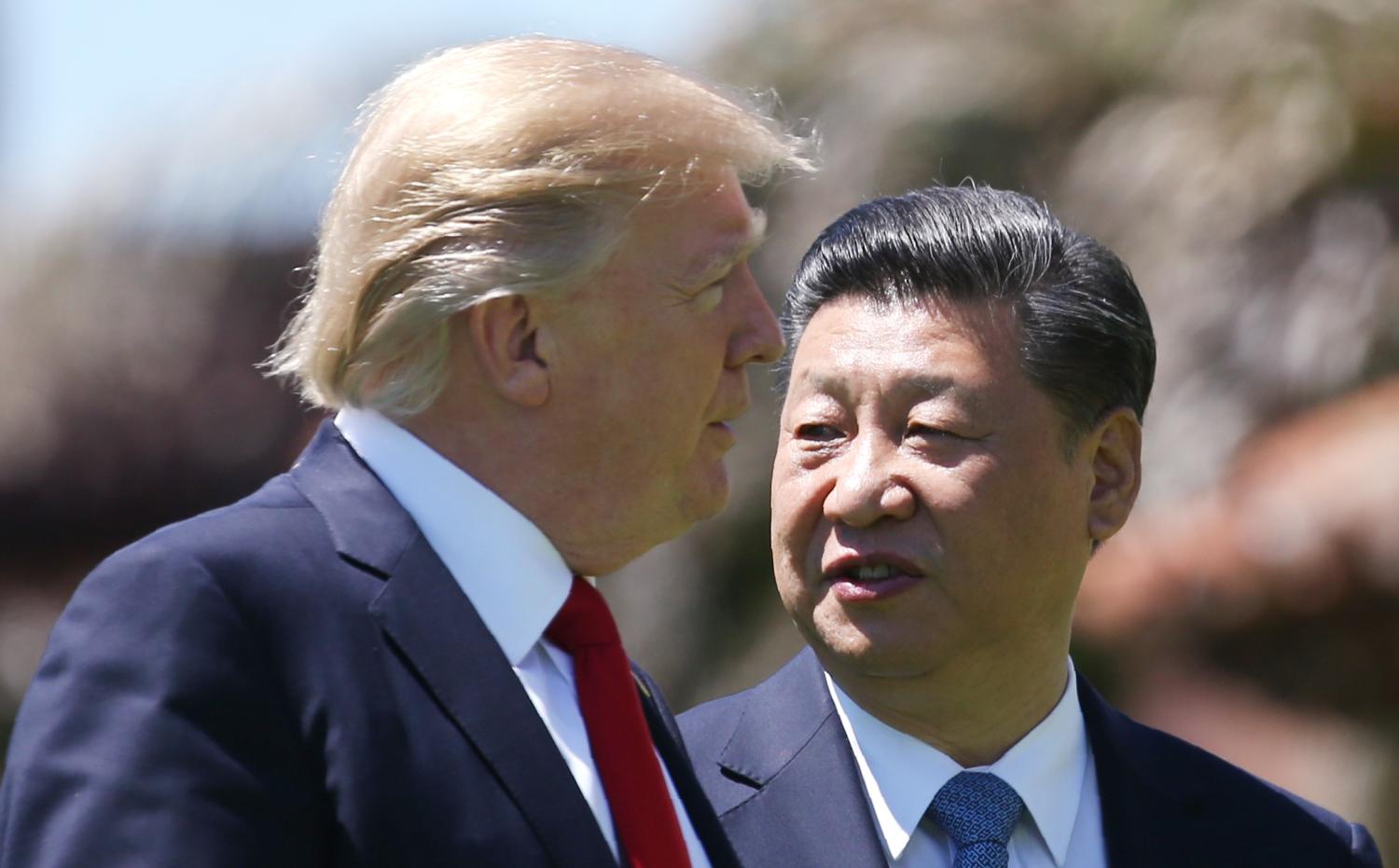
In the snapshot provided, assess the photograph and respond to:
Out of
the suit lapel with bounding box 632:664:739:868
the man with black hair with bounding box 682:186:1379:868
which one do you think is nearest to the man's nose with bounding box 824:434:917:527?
the man with black hair with bounding box 682:186:1379:868

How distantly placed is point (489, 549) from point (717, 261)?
0.44m

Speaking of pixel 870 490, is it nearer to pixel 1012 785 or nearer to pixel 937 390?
pixel 937 390

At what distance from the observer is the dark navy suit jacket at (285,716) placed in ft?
5.60

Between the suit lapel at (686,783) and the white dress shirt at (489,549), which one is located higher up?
the white dress shirt at (489,549)

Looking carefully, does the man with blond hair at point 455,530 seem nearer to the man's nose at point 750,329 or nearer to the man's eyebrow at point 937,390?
→ the man's nose at point 750,329

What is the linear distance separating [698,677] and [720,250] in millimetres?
5121

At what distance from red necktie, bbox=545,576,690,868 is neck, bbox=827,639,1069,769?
0.70 meters

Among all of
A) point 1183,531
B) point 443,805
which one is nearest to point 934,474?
point 443,805

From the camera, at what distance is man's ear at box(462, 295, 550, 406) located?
6.72 ft

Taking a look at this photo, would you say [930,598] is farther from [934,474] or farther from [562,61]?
[562,61]

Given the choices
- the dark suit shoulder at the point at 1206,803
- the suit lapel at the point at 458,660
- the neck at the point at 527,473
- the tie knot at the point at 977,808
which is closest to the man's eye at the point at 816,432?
the tie knot at the point at 977,808

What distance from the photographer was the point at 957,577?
9.02ft

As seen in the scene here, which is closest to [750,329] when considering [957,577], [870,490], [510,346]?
[510,346]

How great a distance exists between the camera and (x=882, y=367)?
2.79 m
